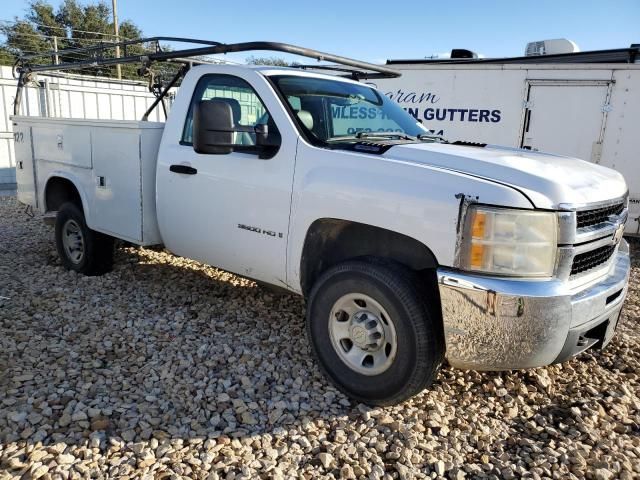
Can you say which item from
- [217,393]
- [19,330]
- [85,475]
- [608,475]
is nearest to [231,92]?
[217,393]

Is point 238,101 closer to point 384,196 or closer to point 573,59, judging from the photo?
point 384,196

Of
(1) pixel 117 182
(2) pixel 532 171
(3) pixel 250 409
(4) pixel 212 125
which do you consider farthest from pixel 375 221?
(1) pixel 117 182

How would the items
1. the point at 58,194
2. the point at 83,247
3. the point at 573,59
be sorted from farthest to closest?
the point at 573,59
the point at 58,194
the point at 83,247

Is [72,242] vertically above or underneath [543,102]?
underneath

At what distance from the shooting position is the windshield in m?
3.69

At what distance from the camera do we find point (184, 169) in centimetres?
412

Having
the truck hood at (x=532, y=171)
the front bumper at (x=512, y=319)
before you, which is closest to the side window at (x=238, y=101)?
the truck hood at (x=532, y=171)

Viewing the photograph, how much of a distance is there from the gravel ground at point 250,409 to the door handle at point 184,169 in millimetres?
1240

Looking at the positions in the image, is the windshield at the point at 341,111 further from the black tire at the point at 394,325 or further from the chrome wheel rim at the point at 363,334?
the chrome wheel rim at the point at 363,334

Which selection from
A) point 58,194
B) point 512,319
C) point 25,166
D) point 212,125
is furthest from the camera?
point 25,166

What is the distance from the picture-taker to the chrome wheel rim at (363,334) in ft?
10.1

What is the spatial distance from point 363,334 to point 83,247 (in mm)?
3519

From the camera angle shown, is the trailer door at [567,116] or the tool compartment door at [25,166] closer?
the tool compartment door at [25,166]

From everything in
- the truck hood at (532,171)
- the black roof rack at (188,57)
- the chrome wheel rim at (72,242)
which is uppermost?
the black roof rack at (188,57)
